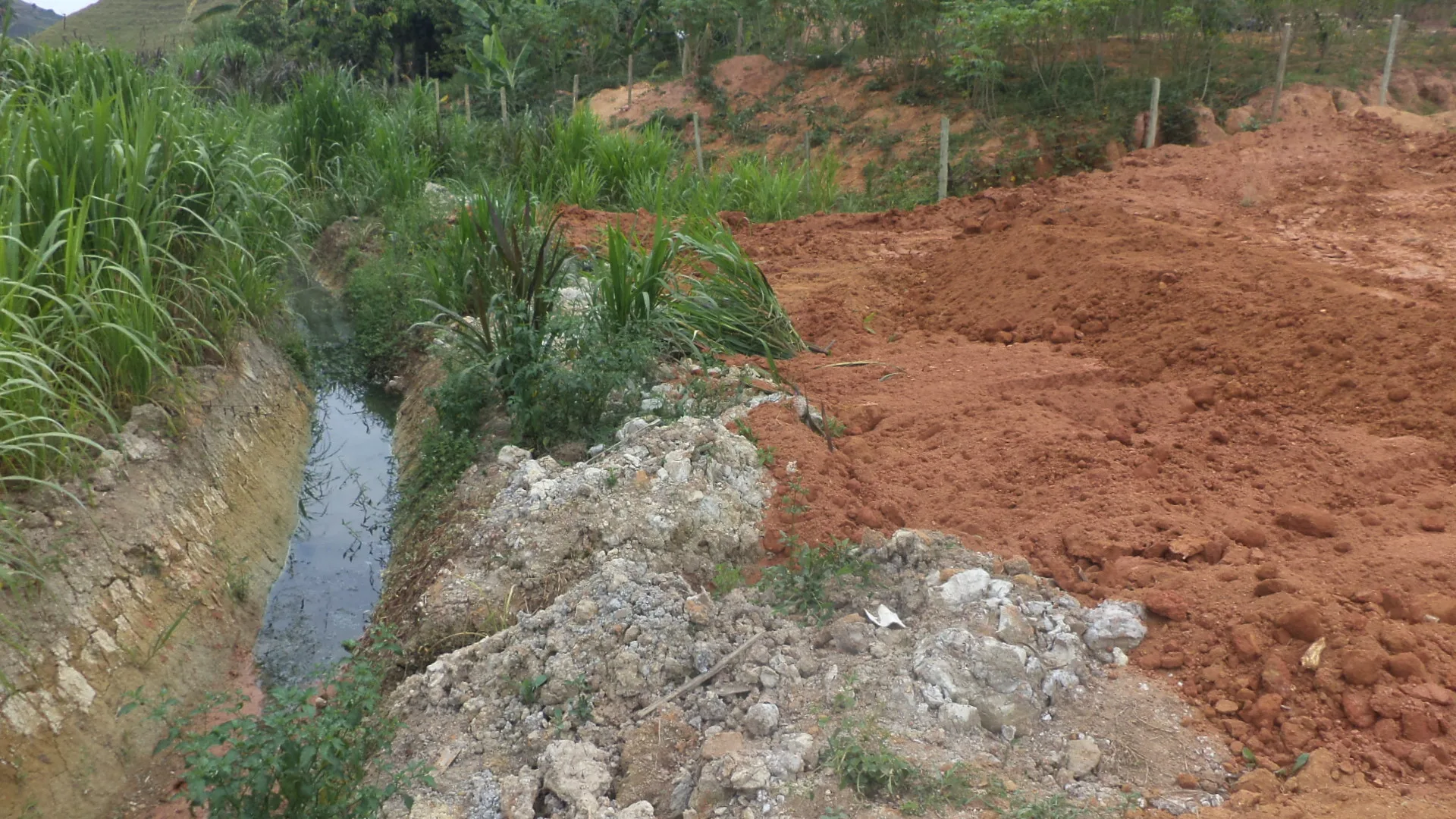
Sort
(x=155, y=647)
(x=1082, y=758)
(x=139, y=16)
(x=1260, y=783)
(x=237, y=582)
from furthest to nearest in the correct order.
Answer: (x=139, y=16), (x=237, y=582), (x=155, y=647), (x=1082, y=758), (x=1260, y=783)

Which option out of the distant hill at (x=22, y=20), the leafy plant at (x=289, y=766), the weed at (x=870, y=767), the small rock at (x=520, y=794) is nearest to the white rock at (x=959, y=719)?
the weed at (x=870, y=767)

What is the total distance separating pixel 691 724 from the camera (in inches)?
110

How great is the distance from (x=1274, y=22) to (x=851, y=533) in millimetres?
15111

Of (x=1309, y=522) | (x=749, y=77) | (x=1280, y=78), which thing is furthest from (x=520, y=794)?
(x=749, y=77)

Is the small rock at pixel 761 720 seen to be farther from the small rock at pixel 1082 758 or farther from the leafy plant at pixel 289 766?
the leafy plant at pixel 289 766

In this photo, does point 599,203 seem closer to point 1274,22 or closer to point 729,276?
point 729,276

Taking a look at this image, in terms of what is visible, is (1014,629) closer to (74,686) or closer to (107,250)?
(74,686)

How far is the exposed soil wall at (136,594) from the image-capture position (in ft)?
9.73

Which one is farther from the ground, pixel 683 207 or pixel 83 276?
pixel 83 276

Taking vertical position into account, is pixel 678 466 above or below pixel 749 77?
above

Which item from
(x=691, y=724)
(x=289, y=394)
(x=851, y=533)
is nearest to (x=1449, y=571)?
(x=851, y=533)

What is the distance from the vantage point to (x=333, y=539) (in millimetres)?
4922

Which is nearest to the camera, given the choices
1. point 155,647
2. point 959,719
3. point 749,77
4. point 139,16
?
point 959,719

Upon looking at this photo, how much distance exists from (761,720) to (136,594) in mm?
2289
